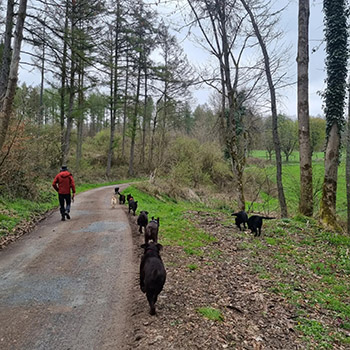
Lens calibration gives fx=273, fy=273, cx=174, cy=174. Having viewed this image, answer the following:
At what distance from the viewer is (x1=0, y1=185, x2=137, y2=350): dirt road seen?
3602mm

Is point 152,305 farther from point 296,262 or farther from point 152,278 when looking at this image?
point 296,262

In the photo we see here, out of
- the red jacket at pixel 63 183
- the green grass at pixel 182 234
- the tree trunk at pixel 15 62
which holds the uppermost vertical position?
the tree trunk at pixel 15 62

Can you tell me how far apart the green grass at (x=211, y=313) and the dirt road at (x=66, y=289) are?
1222 mm

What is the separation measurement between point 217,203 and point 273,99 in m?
8.61

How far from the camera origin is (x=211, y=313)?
173 inches

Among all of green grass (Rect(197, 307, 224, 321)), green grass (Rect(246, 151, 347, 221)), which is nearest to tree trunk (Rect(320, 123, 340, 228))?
green grass (Rect(246, 151, 347, 221))

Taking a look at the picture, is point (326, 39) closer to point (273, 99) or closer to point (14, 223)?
point (273, 99)

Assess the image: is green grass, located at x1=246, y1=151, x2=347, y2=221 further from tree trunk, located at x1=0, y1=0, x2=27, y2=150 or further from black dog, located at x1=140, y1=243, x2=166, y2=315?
tree trunk, located at x1=0, y1=0, x2=27, y2=150

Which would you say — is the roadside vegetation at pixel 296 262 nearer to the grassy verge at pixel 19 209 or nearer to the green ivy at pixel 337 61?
the green ivy at pixel 337 61

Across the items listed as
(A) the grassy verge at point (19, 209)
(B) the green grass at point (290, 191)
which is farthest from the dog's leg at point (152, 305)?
(B) the green grass at point (290, 191)

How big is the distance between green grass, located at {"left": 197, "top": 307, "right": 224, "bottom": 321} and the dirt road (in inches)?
48.1

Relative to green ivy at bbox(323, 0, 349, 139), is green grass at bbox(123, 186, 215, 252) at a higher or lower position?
lower

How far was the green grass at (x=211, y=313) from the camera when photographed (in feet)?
14.0

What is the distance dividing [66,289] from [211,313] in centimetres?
258
